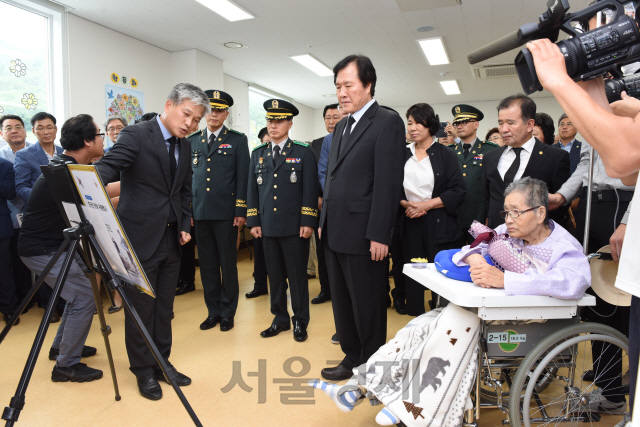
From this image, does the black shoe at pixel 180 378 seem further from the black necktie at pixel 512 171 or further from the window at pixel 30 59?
the window at pixel 30 59

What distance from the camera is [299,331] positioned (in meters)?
2.90

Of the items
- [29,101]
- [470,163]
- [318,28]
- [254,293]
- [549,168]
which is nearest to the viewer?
[549,168]

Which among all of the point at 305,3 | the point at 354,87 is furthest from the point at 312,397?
the point at 305,3

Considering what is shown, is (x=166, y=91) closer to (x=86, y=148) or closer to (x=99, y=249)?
(x=86, y=148)

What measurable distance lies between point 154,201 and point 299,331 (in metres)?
1.35

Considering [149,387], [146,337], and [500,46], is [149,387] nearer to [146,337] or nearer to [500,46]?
[146,337]

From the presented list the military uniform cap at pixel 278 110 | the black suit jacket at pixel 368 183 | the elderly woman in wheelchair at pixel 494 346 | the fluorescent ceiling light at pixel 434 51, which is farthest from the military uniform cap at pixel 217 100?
the fluorescent ceiling light at pixel 434 51

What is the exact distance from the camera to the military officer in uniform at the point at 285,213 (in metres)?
2.91

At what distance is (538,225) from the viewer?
176 cm

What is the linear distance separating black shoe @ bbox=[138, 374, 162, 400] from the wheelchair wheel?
166 cm

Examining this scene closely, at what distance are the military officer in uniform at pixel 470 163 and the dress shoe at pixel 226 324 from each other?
6.45ft

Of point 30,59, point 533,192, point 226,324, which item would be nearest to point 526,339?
point 533,192

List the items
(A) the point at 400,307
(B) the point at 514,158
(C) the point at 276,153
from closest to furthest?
1. (B) the point at 514,158
2. (C) the point at 276,153
3. (A) the point at 400,307

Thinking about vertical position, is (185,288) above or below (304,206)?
below
